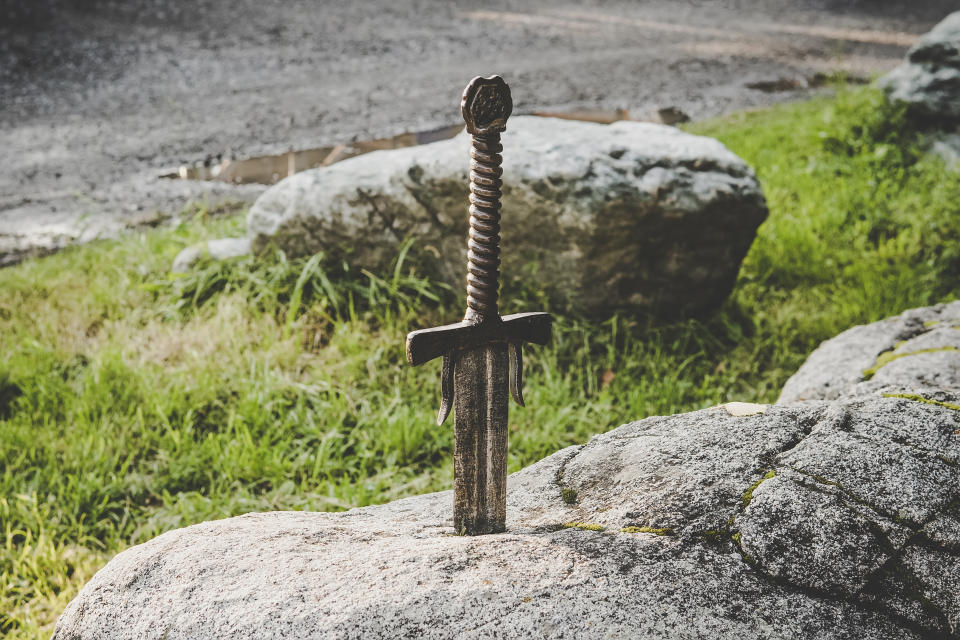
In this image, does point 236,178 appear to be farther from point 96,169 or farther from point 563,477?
point 563,477

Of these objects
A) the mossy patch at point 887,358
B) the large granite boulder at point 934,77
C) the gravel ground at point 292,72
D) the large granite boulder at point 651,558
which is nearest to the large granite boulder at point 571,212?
the mossy patch at point 887,358

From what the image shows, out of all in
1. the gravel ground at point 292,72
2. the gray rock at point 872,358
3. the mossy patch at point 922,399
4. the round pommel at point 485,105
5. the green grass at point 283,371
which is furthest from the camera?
the gravel ground at point 292,72

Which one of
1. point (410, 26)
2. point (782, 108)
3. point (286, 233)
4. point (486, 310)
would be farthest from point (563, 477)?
point (410, 26)

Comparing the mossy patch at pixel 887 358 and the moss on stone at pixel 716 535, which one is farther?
the mossy patch at pixel 887 358

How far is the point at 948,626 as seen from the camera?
1.30m

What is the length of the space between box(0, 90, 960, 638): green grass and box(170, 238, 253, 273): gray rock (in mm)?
108

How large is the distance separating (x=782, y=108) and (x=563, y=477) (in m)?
6.62

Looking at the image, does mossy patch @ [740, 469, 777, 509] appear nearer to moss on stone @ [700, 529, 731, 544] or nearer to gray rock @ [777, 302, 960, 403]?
moss on stone @ [700, 529, 731, 544]

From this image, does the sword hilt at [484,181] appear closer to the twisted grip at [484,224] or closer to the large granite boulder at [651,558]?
the twisted grip at [484,224]

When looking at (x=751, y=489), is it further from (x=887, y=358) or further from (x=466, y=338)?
(x=887, y=358)

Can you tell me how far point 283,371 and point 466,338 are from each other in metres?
2.07

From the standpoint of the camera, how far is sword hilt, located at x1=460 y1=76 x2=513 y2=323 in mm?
1447

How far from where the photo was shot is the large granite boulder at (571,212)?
3.48 m

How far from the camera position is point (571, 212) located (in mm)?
3447
